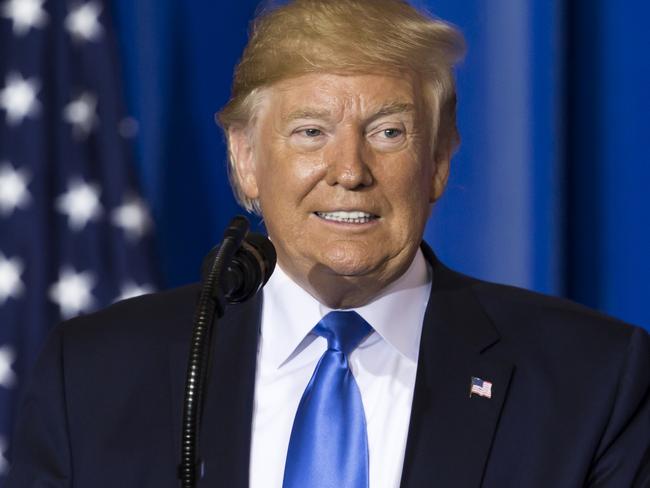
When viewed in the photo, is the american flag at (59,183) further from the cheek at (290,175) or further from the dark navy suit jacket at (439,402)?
the cheek at (290,175)

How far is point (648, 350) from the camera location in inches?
78.4

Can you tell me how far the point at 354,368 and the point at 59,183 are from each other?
1.30 m

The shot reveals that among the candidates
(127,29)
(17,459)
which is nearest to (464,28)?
(127,29)

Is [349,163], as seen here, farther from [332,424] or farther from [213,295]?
[213,295]

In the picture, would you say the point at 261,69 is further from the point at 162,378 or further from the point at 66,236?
the point at 66,236

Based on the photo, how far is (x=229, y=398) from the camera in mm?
1927

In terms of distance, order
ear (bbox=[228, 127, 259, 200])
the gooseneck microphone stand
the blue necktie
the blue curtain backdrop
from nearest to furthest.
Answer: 1. the gooseneck microphone stand
2. the blue necktie
3. ear (bbox=[228, 127, 259, 200])
4. the blue curtain backdrop

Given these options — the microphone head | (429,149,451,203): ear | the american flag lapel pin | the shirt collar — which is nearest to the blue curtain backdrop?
(429,149,451,203): ear

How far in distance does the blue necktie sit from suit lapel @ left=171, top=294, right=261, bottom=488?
0.09 m

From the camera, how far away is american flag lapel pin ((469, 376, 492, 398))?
1.90m

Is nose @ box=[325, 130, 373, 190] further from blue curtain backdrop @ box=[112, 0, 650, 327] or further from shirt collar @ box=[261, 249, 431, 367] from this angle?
blue curtain backdrop @ box=[112, 0, 650, 327]

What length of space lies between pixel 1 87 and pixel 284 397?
4.54 feet

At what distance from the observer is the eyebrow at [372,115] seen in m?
1.91

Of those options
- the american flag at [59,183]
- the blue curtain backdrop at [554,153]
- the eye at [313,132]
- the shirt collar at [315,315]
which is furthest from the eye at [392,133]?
the american flag at [59,183]
